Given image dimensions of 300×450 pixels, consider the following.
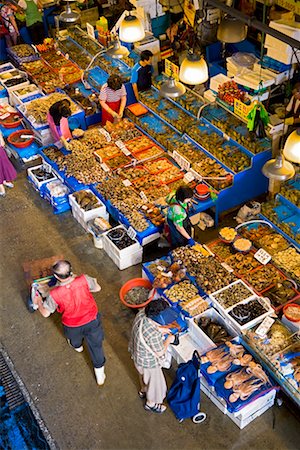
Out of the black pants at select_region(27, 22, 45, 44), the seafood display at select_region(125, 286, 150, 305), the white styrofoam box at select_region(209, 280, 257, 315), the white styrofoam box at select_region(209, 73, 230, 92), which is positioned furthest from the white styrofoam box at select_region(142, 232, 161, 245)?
the black pants at select_region(27, 22, 45, 44)

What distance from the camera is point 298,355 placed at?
7230 mm

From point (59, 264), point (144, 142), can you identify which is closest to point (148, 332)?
point (59, 264)

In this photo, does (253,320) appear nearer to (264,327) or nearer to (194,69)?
(264,327)

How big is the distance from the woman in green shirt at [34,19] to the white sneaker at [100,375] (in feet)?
33.5

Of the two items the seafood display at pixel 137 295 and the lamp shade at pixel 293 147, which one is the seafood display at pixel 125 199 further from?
the lamp shade at pixel 293 147

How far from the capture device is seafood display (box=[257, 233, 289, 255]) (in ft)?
28.6

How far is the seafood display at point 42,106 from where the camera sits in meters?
11.5

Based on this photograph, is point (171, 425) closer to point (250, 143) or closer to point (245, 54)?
point (250, 143)

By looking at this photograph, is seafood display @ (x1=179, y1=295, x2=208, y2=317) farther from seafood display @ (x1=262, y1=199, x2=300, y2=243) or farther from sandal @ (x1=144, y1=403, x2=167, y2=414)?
seafood display @ (x1=262, y1=199, x2=300, y2=243)

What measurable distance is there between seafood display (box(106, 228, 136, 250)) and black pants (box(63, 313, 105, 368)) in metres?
1.96

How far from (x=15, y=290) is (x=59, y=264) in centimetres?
268

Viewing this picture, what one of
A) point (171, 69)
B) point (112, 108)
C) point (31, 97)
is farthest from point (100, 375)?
point (31, 97)

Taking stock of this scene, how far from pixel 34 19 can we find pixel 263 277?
32.7ft

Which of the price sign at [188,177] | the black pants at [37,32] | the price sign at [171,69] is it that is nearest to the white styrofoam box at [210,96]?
the price sign at [171,69]
